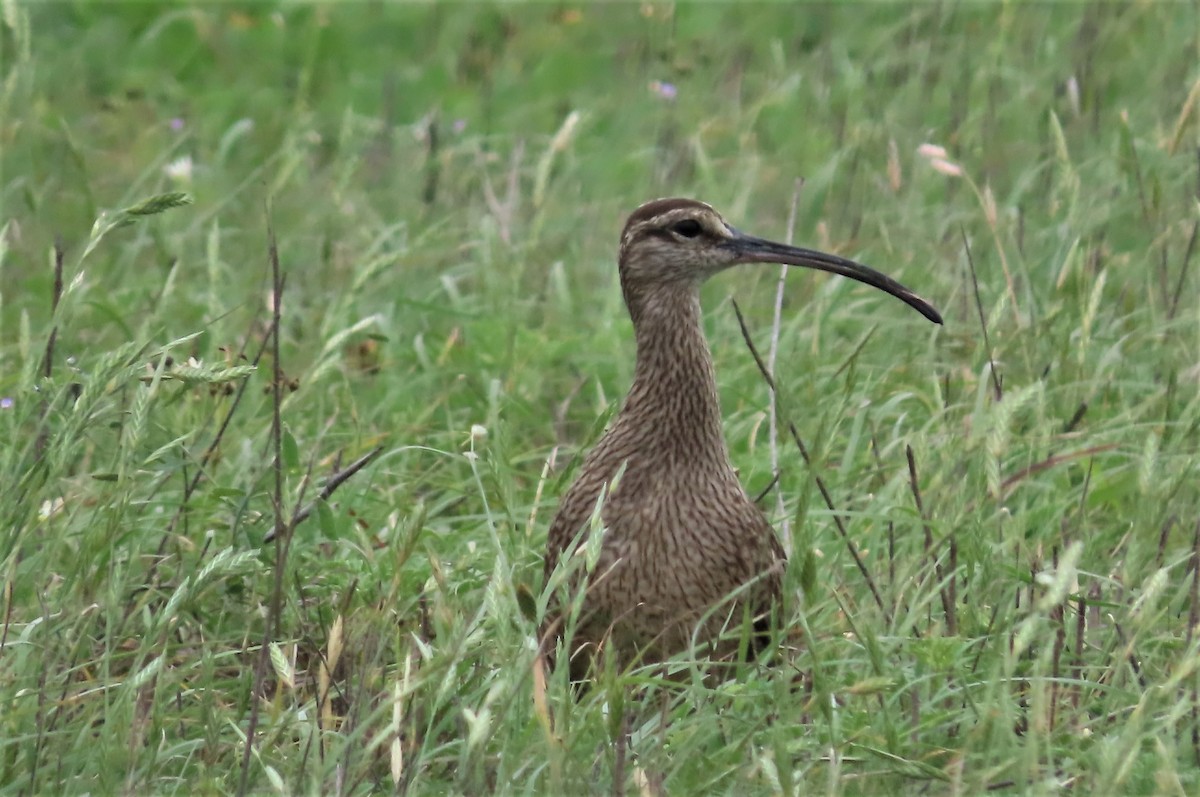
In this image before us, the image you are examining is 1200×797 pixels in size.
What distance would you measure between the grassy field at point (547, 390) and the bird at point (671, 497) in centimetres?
13

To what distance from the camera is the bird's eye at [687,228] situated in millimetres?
4523

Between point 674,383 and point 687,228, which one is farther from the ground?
point 687,228

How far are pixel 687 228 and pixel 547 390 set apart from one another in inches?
52.9

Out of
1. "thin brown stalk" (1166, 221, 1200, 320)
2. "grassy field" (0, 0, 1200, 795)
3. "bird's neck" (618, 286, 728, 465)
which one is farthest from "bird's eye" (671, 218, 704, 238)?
"thin brown stalk" (1166, 221, 1200, 320)

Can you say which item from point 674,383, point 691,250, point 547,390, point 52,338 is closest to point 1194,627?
point 674,383

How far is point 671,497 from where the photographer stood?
13.7ft

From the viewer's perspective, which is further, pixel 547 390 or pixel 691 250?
pixel 547 390

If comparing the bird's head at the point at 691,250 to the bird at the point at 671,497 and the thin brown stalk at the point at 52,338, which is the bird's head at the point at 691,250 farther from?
the thin brown stalk at the point at 52,338

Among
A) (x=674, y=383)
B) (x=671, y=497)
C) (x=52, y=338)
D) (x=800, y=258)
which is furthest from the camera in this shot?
(x=800, y=258)

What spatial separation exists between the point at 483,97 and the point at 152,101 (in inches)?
58.8

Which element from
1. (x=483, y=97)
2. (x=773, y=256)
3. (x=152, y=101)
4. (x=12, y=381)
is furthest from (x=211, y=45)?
(x=773, y=256)

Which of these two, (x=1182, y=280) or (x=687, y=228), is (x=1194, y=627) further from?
(x=1182, y=280)

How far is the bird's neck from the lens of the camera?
427 cm

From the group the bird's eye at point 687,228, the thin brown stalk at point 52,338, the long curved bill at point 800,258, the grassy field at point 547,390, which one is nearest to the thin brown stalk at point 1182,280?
the grassy field at point 547,390
